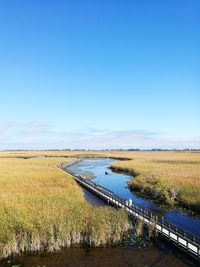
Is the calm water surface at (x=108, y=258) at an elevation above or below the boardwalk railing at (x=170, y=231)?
below

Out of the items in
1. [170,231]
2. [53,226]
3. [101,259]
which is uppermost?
[53,226]

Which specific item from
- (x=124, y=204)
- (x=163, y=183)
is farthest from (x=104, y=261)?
(x=163, y=183)

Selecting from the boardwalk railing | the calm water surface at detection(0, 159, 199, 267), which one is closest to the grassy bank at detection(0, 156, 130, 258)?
the calm water surface at detection(0, 159, 199, 267)

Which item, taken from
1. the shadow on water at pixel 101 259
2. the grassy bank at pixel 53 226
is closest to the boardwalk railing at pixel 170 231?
the shadow on water at pixel 101 259

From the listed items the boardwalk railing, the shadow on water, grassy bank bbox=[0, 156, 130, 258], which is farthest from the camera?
grassy bank bbox=[0, 156, 130, 258]

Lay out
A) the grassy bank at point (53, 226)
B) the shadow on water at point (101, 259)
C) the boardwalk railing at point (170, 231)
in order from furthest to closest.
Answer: the grassy bank at point (53, 226), the boardwalk railing at point (170, 231), the shadow on water at point (101, 259)

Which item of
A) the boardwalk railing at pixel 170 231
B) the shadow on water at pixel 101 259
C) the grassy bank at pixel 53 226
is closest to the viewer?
the shadow on water at pixel 101 259

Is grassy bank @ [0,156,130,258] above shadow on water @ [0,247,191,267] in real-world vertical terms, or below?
above

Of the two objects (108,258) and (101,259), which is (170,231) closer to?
(108,258)

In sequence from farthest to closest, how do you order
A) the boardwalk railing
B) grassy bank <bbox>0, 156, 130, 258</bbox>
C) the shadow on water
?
1. grassy bank <bbox>0, 156, 130, 258</bbox>
2. the boardwalk railing
3. the shadow on water

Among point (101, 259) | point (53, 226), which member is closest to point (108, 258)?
point (101, 259)

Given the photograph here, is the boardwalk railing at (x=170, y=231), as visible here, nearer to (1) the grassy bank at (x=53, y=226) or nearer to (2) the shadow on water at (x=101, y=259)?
(2) the shadow on water at (x=101, y=259)

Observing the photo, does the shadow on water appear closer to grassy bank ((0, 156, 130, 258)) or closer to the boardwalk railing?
grassy bank ((0, 156, 130, 258))

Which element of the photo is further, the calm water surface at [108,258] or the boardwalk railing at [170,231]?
the boardwalk railing at [170,231]
